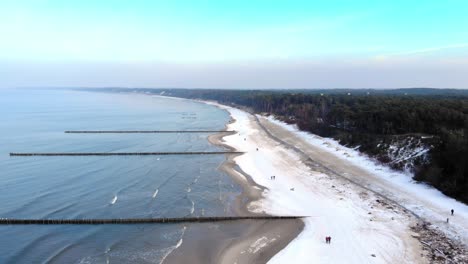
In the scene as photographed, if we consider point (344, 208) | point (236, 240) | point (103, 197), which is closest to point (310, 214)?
point (344, 208)

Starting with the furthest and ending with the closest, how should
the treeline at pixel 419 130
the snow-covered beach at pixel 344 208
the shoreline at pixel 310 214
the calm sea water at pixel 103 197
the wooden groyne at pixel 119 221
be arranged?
1. the treeline at pixel 419 130
2. the wooden groyne at pixel 119 221
3. the calm sea water at pixel 103 197
4. the snow-covered beach at pixel 344 208
5. the shoreline at pixel 310 214

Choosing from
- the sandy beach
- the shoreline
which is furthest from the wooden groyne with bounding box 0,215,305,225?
the shoreline

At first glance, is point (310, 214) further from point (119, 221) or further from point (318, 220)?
point (119, 221)

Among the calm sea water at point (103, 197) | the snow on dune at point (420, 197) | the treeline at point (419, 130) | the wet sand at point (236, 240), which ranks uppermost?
the treeline at point (419, 130)

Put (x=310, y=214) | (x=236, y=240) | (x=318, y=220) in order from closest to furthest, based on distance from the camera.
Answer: (x=236, y=240) < (x=318, y=220) < (x=310, y=214)

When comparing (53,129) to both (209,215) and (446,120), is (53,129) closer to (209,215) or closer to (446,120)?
(209,215)

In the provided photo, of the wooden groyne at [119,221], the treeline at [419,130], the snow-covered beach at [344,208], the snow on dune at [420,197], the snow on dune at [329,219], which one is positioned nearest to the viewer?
the snow on dune at [329,219]

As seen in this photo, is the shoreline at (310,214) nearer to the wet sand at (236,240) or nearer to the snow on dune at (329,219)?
the snow on dune at (329,219)

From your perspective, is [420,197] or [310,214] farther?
[420,197]

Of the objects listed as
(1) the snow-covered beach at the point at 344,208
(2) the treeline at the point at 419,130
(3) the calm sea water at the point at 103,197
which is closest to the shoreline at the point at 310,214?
(1) the snow-covered beach at the point at 344,208

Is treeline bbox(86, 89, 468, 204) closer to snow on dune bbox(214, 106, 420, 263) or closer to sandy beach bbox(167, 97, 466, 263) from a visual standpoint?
sandy beach bbox(167, 97, 466, 263)

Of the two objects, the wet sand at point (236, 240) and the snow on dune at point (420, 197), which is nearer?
the wet sand at point (236, 240)
